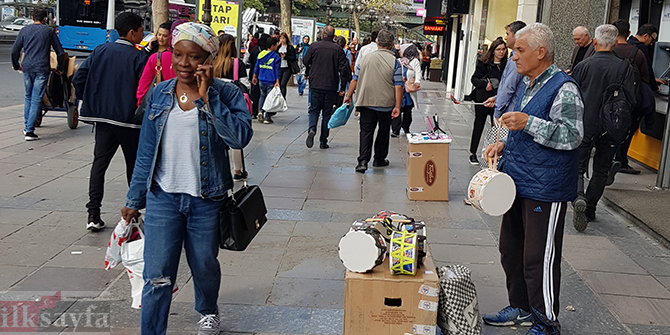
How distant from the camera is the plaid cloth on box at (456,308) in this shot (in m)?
3.63

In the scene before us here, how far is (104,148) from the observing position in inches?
237

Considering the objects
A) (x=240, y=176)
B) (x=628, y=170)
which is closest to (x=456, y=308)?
(x=240, y=176)

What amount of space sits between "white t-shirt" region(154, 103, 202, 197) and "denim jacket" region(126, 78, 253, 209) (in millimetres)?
29

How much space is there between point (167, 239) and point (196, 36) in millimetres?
1061

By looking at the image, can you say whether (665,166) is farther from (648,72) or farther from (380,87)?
(380,87)

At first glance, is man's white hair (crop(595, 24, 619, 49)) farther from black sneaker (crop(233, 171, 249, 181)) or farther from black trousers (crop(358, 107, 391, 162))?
black sneaker (crop(233, 171, 249, 181))

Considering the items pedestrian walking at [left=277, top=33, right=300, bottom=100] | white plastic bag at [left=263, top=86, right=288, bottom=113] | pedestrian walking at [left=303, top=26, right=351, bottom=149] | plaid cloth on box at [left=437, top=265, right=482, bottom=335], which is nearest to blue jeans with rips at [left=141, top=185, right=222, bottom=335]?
plaid cloth on box at [left=437, top=265, right=482, bottom=335]

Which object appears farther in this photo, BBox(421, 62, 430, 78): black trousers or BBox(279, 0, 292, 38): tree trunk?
BBox(421, 62, 430, 78): black trousers

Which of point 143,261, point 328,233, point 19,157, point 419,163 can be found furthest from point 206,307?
point 19,157

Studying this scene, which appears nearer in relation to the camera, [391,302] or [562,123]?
[391,302]

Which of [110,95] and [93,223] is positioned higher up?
[110,95]

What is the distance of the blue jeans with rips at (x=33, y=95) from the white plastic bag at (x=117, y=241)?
7.39m

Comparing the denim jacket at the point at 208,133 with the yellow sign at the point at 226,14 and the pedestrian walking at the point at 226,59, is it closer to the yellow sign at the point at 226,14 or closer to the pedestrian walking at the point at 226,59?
the pedestrian walking at the point at 226,59

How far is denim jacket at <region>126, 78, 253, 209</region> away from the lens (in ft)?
11.5
